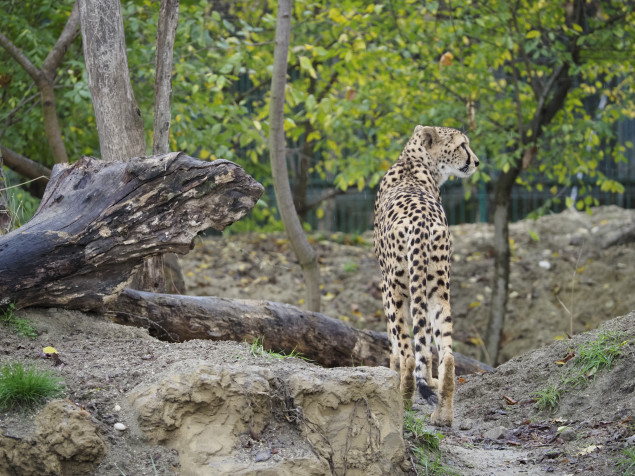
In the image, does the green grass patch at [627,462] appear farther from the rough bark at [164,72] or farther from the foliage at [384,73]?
the foliage at [384,73]

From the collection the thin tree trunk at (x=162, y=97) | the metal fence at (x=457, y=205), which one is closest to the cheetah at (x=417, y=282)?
the thin tree trunk at (x=162, y=97)

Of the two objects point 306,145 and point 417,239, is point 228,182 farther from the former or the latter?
point 306,145

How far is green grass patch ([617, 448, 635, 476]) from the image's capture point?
409cm

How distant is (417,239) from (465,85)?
494cm

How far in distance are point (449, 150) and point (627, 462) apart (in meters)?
3.31

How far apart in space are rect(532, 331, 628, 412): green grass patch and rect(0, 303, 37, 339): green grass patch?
11.3ft

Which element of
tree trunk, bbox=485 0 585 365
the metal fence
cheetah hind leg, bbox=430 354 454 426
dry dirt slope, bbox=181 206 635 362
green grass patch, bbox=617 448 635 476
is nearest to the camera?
green grass patch, bbox=617 448 635 476

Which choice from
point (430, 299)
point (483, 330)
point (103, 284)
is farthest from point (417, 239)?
point (483, 330)

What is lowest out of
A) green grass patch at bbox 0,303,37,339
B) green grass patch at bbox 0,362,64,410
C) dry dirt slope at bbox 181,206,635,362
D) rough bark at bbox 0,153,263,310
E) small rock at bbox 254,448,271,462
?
dry dirt slope at bbox 181,206,635,362

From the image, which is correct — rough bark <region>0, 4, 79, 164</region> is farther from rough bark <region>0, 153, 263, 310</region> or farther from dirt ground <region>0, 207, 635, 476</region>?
rough bark <region>0, 153, 263, 310</region>

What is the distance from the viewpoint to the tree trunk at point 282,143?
7.45 m

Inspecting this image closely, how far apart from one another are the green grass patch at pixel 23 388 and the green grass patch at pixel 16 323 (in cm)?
76

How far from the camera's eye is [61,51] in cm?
771

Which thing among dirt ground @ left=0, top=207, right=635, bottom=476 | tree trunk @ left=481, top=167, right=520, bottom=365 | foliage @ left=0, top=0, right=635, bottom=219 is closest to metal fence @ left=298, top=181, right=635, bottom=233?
dirt ground @ left=0, top=207, right=635, bottom=476
